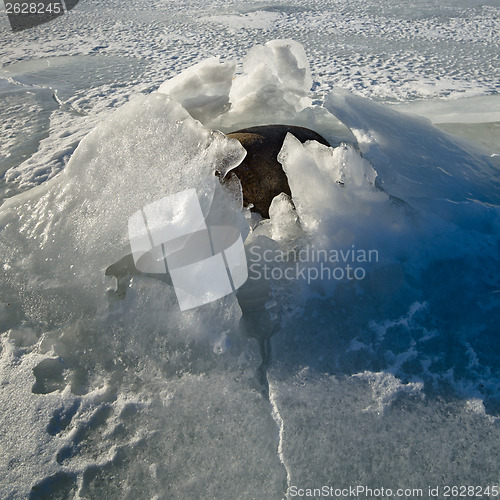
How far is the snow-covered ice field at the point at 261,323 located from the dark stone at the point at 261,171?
25 centimetres

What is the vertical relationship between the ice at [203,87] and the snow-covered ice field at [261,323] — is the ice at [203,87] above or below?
above

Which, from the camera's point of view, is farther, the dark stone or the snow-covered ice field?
the dark stone

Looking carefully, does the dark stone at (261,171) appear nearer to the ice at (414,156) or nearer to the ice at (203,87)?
the ice at (414,156)

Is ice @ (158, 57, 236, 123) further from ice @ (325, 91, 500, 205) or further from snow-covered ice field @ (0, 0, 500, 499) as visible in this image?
ice @ (325, 91, 500, 205)

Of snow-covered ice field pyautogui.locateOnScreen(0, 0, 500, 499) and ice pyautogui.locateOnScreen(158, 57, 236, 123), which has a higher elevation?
ice pyautogui.locateOnScreen(158, 57, 236, 123)

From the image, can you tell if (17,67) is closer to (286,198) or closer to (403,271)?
(286,198)

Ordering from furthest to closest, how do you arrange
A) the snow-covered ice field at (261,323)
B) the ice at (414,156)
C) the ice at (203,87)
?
the ice at (203,87)
the ice at (414,156)
the snow-covered ice field at (261,323)

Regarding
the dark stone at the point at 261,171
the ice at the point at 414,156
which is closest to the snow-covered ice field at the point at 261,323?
the ice at the point at 414,156

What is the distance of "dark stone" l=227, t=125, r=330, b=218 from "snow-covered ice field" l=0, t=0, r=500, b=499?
9.9 inches

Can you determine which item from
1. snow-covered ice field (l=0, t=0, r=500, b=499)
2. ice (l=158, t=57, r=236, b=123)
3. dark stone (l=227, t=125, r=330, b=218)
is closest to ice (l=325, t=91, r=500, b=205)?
snow-covered ice field (l=0, t=0, r=500, b=499)

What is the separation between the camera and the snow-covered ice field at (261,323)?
1623 millimetres

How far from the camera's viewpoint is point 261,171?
2645mm

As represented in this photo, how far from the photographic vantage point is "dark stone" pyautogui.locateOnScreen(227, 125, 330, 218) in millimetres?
2592

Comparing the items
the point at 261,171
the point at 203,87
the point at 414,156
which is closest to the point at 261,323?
the point at 261,171
